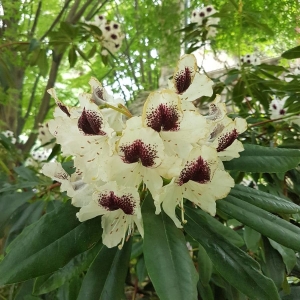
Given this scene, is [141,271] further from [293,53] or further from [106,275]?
[293,53]

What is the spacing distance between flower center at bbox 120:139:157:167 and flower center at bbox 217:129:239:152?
0.10 meters

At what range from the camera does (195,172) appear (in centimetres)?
41

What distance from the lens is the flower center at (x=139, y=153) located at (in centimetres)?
39

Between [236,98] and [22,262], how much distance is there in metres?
0.85

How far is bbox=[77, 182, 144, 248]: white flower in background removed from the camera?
0.41 meters

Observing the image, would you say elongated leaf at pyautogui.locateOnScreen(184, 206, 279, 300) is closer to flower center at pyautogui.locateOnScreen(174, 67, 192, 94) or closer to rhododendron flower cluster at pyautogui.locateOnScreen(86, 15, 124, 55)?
flower center at pyautogui.locateOnScreen(174, 67, 192, 94)

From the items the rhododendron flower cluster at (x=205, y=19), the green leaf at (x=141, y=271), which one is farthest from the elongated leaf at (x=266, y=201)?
the rhododendron flower cluster at (x=205, y=19)

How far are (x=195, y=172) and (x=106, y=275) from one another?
0.59 ft

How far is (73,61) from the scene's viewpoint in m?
1.32

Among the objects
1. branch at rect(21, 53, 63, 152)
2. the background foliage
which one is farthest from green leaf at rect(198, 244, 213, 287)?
branch at rect(21, 53, 63, 152)

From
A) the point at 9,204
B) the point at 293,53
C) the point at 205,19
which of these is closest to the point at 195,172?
the point at 9,204

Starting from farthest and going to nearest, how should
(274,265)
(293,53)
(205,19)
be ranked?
(205,19) < (293,53) < (274,265)

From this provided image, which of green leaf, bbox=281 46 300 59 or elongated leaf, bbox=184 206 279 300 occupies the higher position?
green leaf, bbox=281 46 300 59

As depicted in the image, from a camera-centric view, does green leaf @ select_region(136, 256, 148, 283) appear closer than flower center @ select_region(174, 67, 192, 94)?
No
